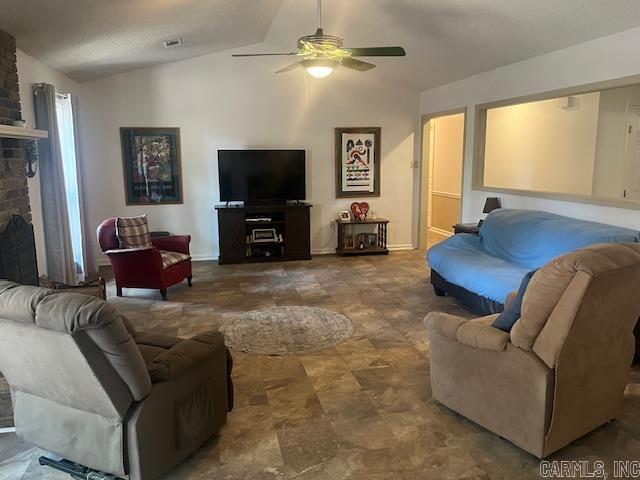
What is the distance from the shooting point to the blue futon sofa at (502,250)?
400 centimetres

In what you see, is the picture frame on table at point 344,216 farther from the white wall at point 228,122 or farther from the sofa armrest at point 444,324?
the sofa armrest at point 444,324

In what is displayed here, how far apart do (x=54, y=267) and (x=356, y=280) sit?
11.0 ft

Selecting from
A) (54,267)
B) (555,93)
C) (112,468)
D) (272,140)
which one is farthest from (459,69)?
(112,468)

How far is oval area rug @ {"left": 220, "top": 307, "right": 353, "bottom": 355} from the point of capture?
388cm

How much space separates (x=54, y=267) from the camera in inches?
190

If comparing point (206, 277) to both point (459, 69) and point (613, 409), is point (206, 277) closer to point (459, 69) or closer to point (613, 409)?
point (459, 69)

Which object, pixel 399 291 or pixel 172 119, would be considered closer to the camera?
pixel 399 291

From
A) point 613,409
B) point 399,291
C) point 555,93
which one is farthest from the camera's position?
point 399,291

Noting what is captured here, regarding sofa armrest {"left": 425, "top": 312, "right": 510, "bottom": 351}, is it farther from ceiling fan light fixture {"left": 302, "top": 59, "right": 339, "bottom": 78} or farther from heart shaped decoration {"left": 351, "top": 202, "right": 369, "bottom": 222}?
heart shaped decoration {"left": 351, "top": 202, "right": 369, "bottom": 222}

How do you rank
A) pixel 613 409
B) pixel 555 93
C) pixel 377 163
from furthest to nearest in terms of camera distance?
pixel 377 163 → pixel 555 93 → pixel 613 409

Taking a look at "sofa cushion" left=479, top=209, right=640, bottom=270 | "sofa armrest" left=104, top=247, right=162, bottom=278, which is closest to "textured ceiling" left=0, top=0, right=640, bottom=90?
"sofa cushion" left=479, top=209, right=640, bottom=270

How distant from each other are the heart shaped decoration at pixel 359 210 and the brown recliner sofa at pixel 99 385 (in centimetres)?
500

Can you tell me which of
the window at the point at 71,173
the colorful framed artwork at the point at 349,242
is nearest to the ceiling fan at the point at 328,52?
the window at the point at 71,173

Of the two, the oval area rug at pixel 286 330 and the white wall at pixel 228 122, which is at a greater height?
the white wall at pixel 228 122
